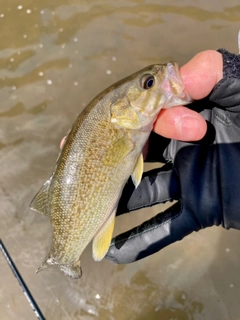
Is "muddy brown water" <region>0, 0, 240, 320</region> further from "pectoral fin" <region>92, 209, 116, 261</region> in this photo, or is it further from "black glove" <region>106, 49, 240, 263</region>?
"pectoral fin" <region>92, 209, 116, 261</region>

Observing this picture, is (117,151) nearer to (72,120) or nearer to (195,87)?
(195,87)

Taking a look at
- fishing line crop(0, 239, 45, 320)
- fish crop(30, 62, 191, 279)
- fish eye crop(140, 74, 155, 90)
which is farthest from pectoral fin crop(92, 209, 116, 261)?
fishing line crop(0, 239, 45, 320)

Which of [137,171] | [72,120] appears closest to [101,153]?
[137,171]

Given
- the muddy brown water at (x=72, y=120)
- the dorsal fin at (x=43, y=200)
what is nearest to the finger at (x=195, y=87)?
the dorsal fin at (x=43, y=200)

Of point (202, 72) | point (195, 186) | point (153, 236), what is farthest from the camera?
point (153, 236)

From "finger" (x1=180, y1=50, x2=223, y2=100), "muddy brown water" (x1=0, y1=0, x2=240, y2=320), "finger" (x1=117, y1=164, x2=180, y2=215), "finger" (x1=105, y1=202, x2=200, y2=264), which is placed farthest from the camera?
"muddy brown water" (x1=0, y1=0, x2=240, y2=320)

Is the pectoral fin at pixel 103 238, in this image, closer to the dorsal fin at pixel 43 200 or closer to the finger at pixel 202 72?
the dorsal fin at pixel 43 200
